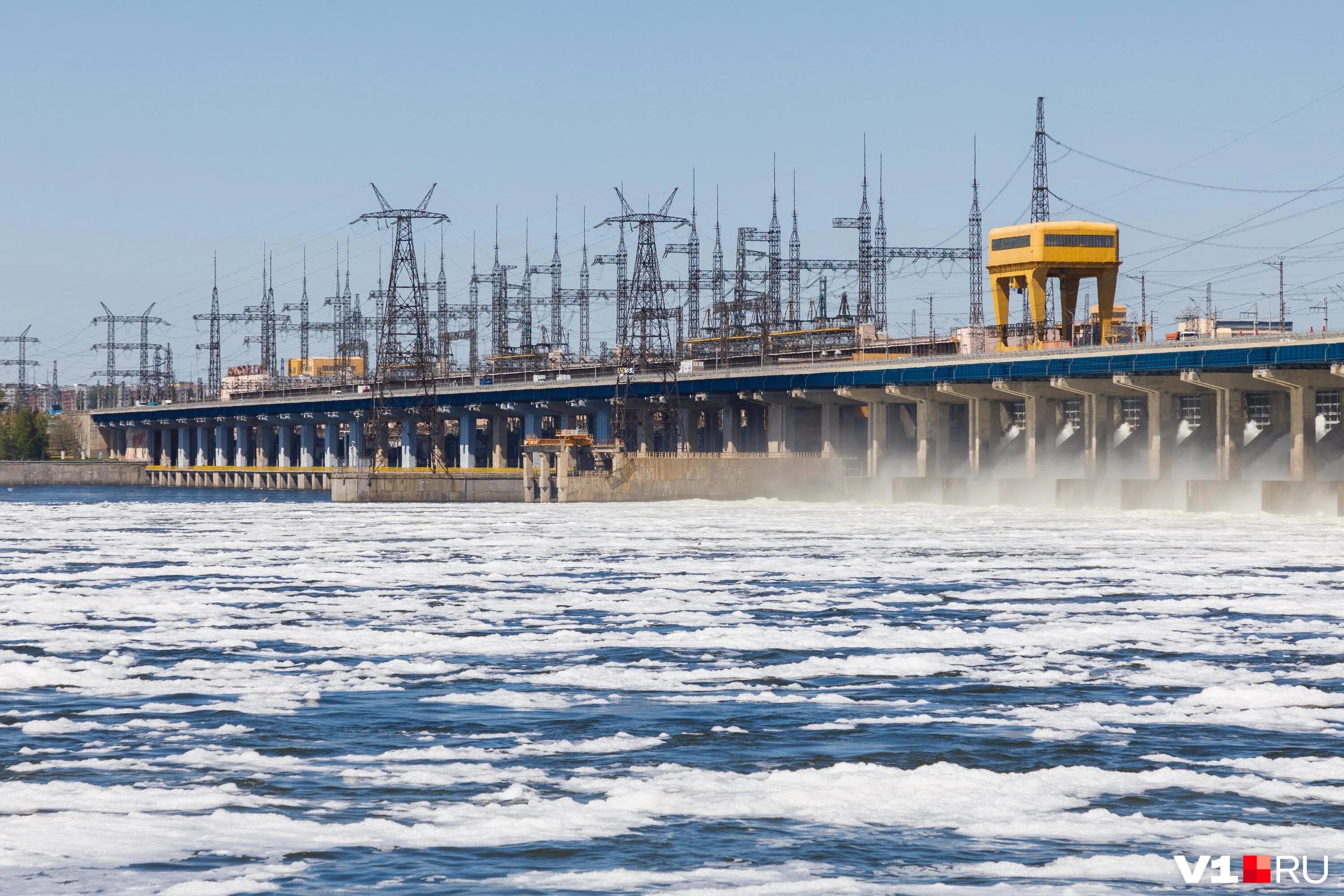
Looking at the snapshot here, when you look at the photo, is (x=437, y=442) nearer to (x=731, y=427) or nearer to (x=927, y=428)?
(x=731, y=427)

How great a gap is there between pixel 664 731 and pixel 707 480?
97077 millimetres

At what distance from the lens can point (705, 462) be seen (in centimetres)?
11719

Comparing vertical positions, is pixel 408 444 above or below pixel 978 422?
below

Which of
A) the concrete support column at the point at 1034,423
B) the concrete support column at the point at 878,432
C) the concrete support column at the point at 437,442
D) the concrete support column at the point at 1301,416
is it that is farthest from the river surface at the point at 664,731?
the concrete support column at the point at 437,442

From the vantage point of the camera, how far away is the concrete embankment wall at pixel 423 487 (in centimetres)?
12231

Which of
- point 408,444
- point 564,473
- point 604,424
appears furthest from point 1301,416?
point 408,444

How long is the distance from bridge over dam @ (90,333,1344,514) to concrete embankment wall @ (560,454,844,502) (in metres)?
0.13

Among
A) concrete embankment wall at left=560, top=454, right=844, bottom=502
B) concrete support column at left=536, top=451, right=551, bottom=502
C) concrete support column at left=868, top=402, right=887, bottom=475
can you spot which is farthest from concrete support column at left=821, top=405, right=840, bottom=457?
concrete support column at left=536, top=451, right=551, bottom=502

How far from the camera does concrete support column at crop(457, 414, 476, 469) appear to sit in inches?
6772

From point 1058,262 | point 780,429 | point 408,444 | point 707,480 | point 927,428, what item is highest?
point 1058,262

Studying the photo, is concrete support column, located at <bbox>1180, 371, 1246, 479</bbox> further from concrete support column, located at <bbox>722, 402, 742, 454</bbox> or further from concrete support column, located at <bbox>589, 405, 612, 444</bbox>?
concrete support column, located at <bbox>589, 405, 612, 444</bbox>

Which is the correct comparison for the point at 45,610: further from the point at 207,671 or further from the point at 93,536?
the point at 93,536

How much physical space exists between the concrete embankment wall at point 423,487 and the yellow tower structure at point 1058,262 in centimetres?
4243

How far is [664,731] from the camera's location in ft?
65.1
